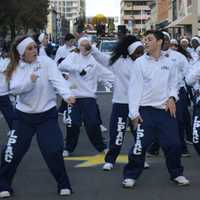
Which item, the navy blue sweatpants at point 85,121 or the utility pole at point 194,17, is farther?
the utility pole at point 194,17

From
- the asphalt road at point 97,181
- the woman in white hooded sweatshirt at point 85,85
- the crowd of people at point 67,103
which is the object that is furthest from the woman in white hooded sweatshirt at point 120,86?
the crowd of people at point 67,103

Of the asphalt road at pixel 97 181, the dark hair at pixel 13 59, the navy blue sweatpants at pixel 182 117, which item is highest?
the dark hair at pixel 13 59

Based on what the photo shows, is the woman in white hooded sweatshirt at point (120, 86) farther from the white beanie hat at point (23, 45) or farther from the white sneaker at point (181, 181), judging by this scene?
the white beanie hat at point (23, 45)

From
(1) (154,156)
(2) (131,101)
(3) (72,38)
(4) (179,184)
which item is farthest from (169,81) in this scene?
(3) (72,38)

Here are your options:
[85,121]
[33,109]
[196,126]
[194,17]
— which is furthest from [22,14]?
[33,109]

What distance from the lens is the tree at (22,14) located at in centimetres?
6147

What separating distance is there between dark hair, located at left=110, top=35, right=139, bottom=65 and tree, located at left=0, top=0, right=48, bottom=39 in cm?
5238

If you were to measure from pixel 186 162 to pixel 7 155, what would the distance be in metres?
3.13

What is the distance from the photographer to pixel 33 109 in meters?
7.47

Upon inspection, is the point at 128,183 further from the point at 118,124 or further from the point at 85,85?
the point at 85,85

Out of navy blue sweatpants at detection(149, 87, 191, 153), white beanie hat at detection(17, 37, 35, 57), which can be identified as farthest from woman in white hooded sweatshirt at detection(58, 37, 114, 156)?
white beanie hat at detection(17, 37, 35, 57)

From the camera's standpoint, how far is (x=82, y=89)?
9.89 metres

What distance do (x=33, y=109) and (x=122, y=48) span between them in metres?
2.09

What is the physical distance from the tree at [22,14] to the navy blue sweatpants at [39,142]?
5387cm
